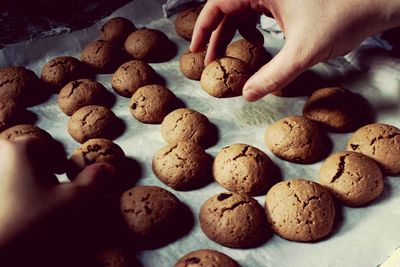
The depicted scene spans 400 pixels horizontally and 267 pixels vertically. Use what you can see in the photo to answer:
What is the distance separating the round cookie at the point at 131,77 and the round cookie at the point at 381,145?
102 centimetres

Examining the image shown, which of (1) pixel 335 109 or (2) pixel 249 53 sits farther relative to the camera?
(2) pixel 249 53

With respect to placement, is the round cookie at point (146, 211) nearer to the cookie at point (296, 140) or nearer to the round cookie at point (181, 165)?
the round cookie at point (181, 165)

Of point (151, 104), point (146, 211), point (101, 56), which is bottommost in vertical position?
point (146, 211)

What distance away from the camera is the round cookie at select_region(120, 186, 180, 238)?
1705 millimetres

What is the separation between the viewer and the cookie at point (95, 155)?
1860 millimetres

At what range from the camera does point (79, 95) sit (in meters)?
2.28

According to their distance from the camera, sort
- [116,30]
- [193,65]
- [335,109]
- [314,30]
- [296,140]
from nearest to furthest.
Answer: [314,30] < [296,140] < [335,109] < [193,65] < [116,30]

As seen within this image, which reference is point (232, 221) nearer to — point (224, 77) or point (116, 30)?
point (224, 77)

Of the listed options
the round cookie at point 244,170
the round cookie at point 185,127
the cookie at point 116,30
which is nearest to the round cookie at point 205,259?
the round cookie at point 244,170

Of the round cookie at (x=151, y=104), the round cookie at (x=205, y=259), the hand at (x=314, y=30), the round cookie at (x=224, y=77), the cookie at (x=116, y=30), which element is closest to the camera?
the round cookie at (x=205, y=259)

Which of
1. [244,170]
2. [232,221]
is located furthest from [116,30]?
[232,221]

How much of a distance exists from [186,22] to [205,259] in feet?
5.18

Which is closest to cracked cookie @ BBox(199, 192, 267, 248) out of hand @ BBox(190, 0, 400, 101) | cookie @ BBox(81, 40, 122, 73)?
hand @ BBox(190, 0, 400, 101)

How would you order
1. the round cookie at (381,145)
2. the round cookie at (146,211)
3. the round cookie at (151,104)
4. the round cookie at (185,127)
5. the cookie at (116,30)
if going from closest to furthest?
the round cookie at (146,211) < the round cookie at (381,145) < the round cookie at (185,127) < the round cookie at (151,104) < the cookie at (116,30)
